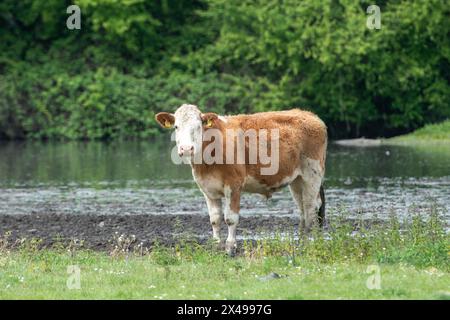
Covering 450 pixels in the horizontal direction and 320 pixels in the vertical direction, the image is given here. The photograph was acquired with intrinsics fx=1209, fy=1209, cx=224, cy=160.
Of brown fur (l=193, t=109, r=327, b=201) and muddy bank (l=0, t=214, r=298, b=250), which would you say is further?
muddy bank (l=0, t=214, r=298, b=250)

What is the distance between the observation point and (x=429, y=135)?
46.2m

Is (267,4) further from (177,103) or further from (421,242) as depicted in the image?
(421,242)

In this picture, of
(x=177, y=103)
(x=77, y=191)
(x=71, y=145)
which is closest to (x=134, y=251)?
(x=77, y=191)

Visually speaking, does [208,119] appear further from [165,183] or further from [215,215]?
[165,183]

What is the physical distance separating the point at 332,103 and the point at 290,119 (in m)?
31.5

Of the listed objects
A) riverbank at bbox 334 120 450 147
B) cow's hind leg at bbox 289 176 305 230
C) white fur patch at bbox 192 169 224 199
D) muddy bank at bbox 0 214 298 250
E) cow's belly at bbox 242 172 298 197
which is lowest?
riverbank at bbox 334 120 450 147

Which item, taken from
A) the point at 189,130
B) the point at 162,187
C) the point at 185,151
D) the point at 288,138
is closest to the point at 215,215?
the point at 185,151

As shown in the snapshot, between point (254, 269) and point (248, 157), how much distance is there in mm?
3562

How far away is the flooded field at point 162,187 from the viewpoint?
22.5m

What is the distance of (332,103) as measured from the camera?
4978 cm

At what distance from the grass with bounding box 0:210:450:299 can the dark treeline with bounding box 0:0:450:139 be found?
104 feet

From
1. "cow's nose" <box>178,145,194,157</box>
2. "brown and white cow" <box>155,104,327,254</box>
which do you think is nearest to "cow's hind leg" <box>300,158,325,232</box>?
"brown and white cow" <box>155,104,327,254</box>

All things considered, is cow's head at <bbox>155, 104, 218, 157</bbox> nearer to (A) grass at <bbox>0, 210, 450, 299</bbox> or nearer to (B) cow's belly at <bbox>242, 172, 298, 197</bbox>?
(B) cow's belly at <bbox>242, 172, 298, 197</bbox>

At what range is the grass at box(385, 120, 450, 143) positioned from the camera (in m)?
45.4
